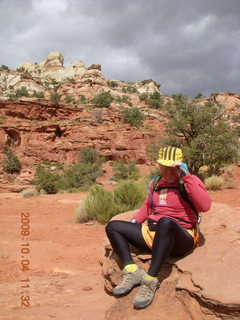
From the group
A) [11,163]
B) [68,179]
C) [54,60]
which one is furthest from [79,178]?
[54,60]

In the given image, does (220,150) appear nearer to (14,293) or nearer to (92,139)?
(14,293)

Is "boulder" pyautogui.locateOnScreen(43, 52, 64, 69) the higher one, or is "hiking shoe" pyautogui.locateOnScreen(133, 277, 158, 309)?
"boulder" pyautogui.locateOnScreen(43, 52, 64, 69)

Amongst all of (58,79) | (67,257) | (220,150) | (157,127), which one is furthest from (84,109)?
(58,79)

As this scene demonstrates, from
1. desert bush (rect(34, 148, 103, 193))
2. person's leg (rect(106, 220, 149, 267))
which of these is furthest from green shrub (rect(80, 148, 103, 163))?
person's leg (rect(106, 220, 149, 267))

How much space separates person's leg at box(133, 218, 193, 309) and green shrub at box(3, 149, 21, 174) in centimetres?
2343

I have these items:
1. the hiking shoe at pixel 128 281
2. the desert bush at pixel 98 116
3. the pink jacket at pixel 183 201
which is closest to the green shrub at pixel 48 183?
the pink jacket at pixel 183 201

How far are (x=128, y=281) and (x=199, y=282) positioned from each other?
68cm

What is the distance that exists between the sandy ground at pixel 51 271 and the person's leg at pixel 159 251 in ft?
1.25

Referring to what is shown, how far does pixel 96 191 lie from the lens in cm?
858

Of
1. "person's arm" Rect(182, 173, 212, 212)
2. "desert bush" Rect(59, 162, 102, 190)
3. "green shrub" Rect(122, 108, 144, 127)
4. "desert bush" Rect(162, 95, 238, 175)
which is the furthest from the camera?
"green shrub" Rect(122, 108, 144, 127)

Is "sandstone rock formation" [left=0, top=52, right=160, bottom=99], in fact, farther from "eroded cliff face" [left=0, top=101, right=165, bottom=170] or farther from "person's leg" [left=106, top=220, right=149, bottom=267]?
"person's leg" [left=106, top=220, right=149, bottom=267]

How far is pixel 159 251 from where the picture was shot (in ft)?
8.71

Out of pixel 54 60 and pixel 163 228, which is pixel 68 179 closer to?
pixel 163 228

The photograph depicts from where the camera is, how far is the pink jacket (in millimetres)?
2760
